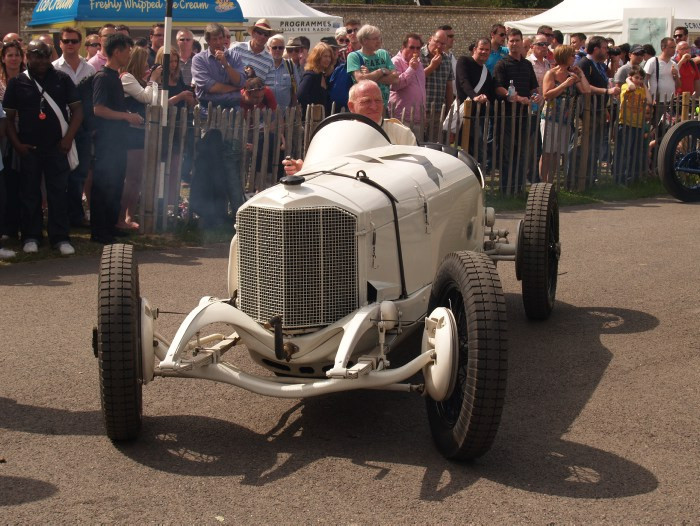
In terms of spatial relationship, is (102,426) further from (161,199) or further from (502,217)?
(502,217)

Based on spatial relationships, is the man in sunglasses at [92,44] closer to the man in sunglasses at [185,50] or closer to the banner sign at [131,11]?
the man in sunglasses at [185,50]

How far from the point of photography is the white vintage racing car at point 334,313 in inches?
199

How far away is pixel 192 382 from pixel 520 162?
844 cm

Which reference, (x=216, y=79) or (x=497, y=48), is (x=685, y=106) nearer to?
(x=497, y=48)

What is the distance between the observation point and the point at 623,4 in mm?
26406

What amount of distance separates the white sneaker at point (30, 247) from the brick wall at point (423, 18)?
102ft

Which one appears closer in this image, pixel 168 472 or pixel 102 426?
pixel 168 472

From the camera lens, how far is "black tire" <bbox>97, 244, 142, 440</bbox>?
202 inches

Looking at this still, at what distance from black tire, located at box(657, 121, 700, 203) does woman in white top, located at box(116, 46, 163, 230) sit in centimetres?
647

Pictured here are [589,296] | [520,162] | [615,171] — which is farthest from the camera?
[615,171]

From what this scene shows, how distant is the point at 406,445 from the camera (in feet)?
17.7

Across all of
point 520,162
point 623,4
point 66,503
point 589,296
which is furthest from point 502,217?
point 623,4

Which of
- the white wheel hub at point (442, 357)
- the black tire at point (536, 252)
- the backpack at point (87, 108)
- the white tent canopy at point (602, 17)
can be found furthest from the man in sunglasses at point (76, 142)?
the white tent canopy at point (602, 17)

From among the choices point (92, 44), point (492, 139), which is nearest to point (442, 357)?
point (492, 139)
